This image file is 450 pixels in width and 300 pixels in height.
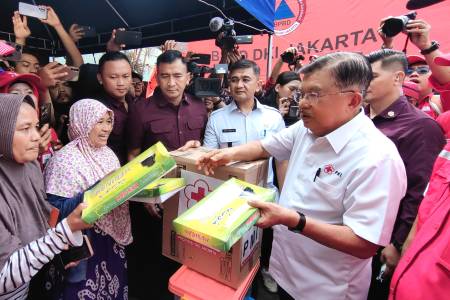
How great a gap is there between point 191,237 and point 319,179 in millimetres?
523

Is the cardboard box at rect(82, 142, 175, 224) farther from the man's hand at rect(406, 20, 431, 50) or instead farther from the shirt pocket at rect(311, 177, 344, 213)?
the man's hand at rect(406, 20, 431, 50)

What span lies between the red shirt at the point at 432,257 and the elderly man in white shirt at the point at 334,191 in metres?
0.11

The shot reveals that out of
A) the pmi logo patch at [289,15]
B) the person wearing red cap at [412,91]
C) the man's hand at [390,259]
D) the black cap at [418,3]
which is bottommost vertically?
the man's hand at [390,259]

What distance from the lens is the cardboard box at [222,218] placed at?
776 mm

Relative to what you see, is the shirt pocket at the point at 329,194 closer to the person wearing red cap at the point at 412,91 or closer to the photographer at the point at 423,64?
the photographer at the point at 423,64

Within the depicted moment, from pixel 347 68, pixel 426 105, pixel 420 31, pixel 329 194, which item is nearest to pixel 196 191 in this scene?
pixel 329 194

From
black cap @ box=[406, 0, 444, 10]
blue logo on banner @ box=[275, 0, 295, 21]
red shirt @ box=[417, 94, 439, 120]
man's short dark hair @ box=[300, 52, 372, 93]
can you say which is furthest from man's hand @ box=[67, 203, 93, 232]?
blue logo on banner @ box=[275, 0, 295, 21]

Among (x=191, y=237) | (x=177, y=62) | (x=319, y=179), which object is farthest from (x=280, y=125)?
(x=191, y=237)

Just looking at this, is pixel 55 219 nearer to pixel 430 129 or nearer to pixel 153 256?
pixel 153 256

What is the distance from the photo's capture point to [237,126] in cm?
213

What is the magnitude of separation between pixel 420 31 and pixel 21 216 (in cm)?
226

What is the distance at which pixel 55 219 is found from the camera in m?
1.06

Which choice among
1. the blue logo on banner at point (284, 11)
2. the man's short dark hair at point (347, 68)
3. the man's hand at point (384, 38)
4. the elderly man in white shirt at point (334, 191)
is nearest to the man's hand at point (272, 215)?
the elderly man in white shirt at point (334, 191)

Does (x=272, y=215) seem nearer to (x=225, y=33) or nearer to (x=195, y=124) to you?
(x=195, y=124)
